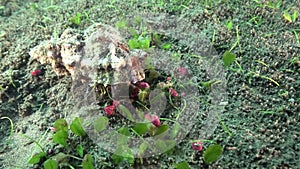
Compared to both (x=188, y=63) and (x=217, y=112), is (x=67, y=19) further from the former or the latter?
(x=217, y=112)

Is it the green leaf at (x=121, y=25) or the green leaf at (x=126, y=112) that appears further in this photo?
the green leaf at (x=121, y=25)

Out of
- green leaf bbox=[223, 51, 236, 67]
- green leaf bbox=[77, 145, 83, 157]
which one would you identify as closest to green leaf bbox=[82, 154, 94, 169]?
green leaf bbox=[77, 145, 83, 157]

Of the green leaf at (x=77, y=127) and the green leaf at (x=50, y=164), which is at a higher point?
the green leaf at (x=77, y=127)

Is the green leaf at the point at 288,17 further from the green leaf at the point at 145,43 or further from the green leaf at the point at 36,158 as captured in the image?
the green leaf at the point at 36,158

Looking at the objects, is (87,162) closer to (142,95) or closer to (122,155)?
(122,155)

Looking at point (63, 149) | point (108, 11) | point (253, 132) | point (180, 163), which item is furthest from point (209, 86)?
point (108, 11)

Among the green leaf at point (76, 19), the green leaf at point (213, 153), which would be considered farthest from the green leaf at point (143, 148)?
the green leaf at point (76, 19)

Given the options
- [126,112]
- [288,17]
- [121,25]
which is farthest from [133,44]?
[288,17]
